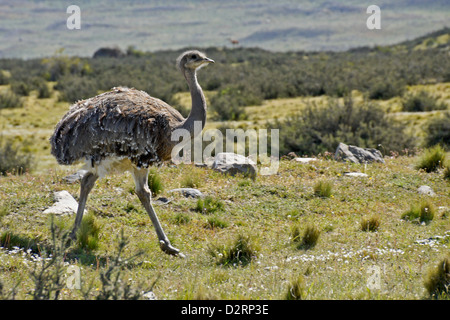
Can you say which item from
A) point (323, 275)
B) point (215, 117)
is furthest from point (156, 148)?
point (215, 117)

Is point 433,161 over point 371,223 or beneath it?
over

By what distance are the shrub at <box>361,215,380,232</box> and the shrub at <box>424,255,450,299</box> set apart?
2473 millimetres

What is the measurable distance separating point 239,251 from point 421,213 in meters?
3.15

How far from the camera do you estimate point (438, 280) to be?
18.8ft

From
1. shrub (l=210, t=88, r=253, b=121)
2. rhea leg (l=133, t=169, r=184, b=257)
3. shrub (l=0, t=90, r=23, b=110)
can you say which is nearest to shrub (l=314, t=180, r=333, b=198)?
rhea leg (l=133, t=169, r=184, b=257)

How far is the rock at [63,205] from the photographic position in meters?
8.33

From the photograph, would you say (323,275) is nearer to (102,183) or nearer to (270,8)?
(102,183)

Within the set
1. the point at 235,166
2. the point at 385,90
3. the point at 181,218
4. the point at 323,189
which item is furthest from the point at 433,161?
the point at 385,90

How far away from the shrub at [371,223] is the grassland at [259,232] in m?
0.04

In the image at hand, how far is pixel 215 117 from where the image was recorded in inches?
986

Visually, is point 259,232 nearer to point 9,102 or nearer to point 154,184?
point 154,184
